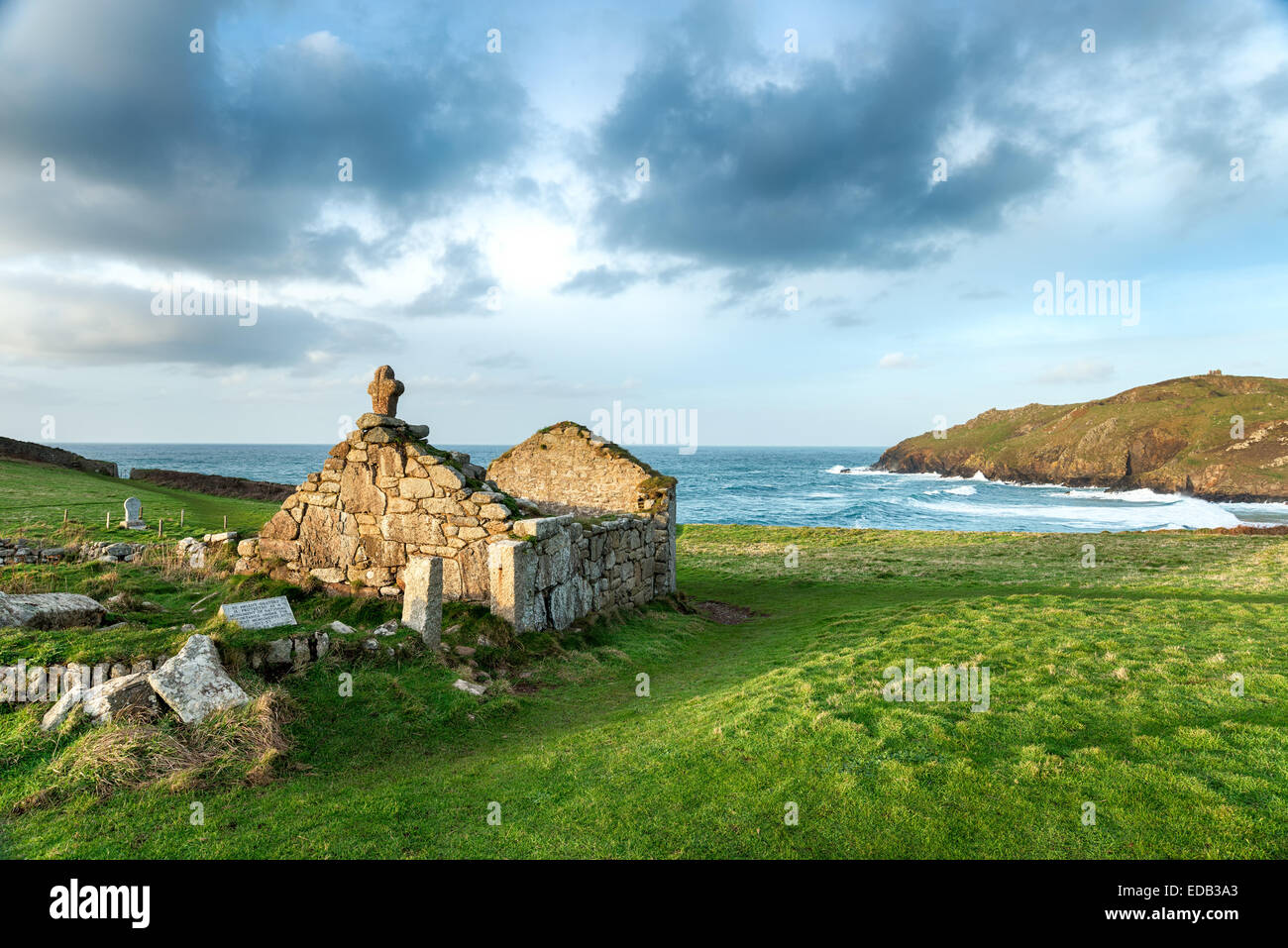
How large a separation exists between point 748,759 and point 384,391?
10.3 metres

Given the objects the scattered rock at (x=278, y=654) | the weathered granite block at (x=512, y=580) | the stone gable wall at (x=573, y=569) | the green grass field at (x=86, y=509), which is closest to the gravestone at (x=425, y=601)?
the weathered granite block at (x=512, y=580)

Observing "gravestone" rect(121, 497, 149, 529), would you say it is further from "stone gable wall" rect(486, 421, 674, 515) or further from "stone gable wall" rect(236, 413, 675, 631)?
"stone gable wall" rect(486, 421, 674, 515)

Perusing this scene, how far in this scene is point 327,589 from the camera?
1225 centimetres

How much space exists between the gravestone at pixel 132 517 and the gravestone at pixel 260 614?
45.2ft

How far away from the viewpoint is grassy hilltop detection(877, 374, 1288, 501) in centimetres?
7681

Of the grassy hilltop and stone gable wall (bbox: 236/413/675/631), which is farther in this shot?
the grassy hilltop

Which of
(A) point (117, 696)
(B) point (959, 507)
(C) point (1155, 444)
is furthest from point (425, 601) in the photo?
(C) point (1155, 444)

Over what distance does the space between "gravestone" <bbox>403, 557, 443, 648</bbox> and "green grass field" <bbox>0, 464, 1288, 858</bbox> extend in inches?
22.2

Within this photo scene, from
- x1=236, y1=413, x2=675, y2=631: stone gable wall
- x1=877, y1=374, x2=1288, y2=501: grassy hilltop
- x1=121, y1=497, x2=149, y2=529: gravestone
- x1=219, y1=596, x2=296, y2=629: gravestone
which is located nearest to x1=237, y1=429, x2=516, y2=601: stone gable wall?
x1=236, y1=413, x2=675, y2=631: stone gable wall
